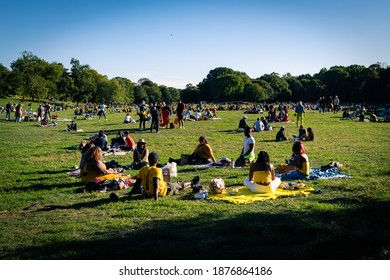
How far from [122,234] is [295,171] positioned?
5.84 meters

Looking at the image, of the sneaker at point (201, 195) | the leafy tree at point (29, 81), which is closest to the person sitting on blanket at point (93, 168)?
the sneaker at point (201, 195)

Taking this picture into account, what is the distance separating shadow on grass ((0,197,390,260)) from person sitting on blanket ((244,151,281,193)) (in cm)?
174

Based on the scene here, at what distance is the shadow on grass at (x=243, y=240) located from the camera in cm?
473

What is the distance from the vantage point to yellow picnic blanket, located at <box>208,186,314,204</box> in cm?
764

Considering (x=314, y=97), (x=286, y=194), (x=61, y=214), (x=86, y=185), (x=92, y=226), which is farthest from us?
(x=314, y=97)

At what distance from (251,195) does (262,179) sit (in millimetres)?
474

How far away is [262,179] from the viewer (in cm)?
817

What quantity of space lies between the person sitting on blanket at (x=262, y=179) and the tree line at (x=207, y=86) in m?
69.8

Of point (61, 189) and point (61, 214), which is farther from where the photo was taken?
point (61, 189)

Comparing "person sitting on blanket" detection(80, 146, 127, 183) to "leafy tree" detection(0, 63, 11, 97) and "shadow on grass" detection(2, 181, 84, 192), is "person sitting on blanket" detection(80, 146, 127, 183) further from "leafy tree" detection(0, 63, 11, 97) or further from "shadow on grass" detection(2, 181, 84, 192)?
"leafy tree" detection(0, 63, 11, 97)

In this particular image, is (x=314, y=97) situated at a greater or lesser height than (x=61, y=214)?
greater
